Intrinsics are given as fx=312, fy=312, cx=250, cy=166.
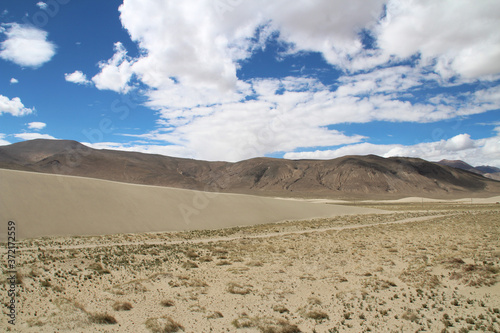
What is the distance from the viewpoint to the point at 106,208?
27.0 meters

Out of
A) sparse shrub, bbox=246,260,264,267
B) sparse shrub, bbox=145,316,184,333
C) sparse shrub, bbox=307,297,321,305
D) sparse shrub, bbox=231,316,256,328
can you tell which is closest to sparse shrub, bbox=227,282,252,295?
sparse shrub, bbox=231,316,256,328

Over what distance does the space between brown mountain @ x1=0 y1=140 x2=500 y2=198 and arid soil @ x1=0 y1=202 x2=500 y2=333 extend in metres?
102

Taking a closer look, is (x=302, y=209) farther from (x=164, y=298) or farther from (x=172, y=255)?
(x=164, y=298)

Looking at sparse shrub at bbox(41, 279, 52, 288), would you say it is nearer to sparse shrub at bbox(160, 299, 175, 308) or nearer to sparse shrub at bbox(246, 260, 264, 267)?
sparse shrub at bbox(160, 299, 175, 308)

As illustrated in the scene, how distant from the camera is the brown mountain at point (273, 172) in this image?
4841 inches

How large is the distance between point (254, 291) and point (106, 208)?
20984 mm

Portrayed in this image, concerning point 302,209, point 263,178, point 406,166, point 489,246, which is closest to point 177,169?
point 263,178

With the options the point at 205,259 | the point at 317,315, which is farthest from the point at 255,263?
the point at 317,315

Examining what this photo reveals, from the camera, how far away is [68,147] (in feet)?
507

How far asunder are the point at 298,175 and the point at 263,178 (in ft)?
61.2

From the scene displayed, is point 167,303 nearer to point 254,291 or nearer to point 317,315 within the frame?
point 254,291

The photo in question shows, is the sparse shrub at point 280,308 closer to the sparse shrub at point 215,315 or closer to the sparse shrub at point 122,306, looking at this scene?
the sparse shrub at point 215,315

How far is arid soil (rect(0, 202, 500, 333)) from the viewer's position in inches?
305

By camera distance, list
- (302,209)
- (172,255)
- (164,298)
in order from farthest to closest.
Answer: (302,209), (172,255), (164,298)
